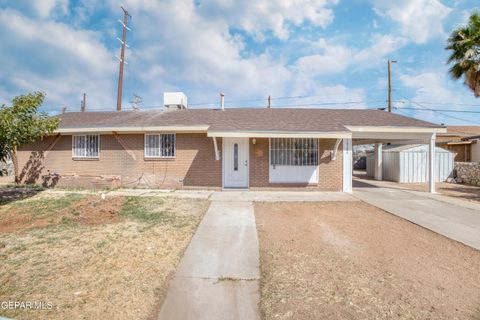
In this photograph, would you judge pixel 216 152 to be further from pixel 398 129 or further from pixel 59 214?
pixel 398 129

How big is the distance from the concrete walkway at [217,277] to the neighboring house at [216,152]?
5.27 m

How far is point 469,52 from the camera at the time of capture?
12555 mm

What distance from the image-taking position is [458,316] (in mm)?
2830

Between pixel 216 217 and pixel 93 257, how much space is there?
10.2 feet

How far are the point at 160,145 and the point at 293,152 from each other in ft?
19.7

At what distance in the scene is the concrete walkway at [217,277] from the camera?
292cm

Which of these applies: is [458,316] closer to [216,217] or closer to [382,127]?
[216,217]

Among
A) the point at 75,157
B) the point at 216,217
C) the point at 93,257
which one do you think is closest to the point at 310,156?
the point at 216,217

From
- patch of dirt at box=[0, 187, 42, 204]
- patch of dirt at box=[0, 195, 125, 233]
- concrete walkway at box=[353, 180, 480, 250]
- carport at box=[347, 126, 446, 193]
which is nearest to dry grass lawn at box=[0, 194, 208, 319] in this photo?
patch of dirt at box=[0, 195, 125, 233]

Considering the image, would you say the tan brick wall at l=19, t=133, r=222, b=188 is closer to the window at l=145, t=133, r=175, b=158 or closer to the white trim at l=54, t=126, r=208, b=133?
the window at l=145, t=133, r=175, b=158

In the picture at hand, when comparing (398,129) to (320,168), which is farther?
(320,168)

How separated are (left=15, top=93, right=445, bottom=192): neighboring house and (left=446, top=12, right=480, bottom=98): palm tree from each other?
4348 millimetres

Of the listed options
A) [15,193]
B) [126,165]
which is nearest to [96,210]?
[126,165]

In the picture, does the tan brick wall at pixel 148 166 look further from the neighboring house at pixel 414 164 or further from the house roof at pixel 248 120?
the neighboring house at pixel 414 164
